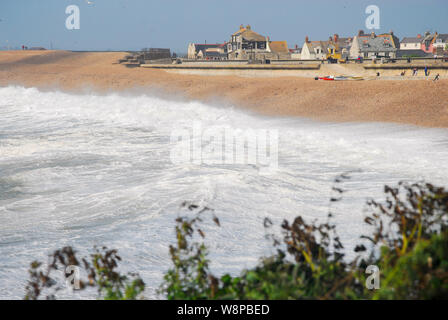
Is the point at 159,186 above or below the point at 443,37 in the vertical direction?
below

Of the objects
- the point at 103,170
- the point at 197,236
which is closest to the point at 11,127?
the point at 103,170

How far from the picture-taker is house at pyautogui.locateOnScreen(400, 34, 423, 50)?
97562 millimetres

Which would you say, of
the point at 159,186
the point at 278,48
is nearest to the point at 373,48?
the point at 278,48

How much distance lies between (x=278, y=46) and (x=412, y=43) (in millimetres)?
38780

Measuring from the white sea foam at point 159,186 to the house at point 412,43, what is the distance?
84.0 m

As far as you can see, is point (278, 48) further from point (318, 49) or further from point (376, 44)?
point (376, 44)

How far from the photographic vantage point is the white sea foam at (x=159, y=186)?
Answer: 8.03 meters

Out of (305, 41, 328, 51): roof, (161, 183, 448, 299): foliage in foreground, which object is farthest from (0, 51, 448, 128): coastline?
(305, 41, 328, 51): roof

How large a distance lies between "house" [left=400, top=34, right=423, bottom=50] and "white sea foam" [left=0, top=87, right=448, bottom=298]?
276 feet

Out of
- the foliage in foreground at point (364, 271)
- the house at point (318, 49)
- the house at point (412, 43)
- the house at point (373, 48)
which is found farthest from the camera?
the house at point (412, 43)

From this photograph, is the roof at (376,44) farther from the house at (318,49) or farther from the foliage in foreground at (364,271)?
the foliage in foreground at (364,271)

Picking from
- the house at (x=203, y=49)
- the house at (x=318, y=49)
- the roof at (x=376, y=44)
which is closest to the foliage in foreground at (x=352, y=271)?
the roof at (x=376, y=44)

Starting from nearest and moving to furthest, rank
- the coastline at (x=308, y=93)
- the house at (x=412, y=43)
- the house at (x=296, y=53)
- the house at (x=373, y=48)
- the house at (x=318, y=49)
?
the coastline at (x=308, y=93), the house at (x=373, y=48), the house at (x=318, y=49), the house at (x=296, y=53), the house at (x=412, y=43)

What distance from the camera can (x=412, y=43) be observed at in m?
99.2
